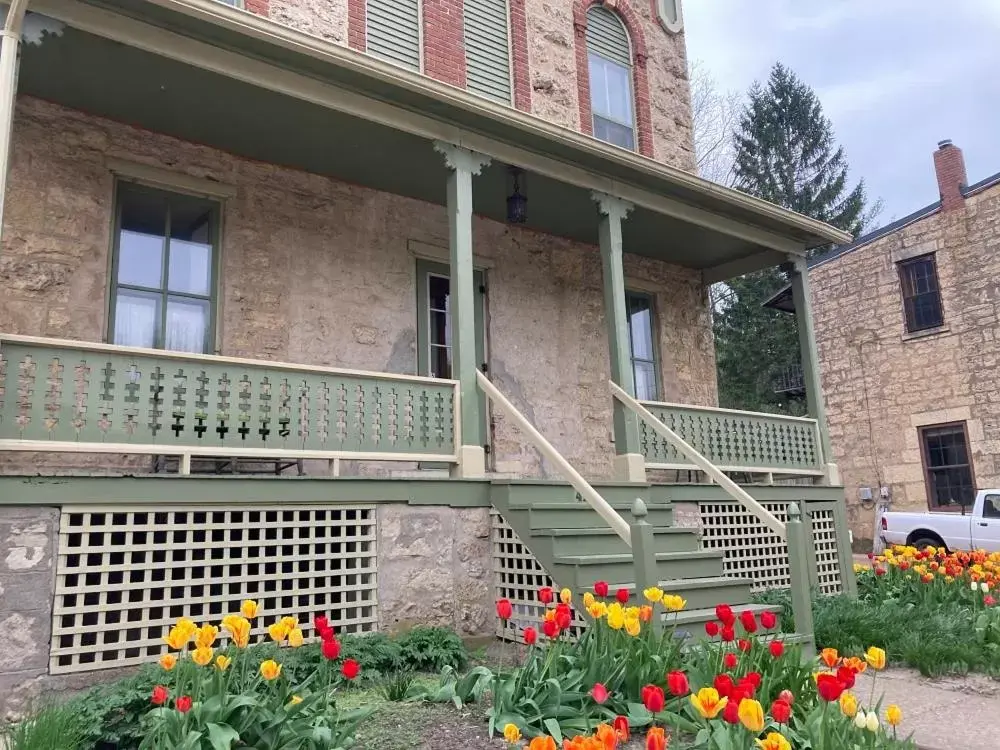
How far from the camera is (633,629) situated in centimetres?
337

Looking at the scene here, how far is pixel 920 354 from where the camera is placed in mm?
16688

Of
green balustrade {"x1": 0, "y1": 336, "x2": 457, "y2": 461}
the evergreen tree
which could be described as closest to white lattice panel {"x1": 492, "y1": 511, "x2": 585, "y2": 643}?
green balustrade {"x1": 0, "y1": 336, "x2": 457, "y2": 461}

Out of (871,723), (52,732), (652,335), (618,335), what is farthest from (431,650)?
(652,335)

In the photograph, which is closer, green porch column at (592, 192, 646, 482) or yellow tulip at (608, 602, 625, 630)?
yellow tulip at (608, 602, 625, 630)

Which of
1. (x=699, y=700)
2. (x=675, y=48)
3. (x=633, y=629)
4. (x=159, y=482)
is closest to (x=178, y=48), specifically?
(x=159, y=482)

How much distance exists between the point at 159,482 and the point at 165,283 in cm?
239

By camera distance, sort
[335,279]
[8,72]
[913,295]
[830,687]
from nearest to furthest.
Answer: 1. [830,687]
2. [8,72]
3. [335,279]
4. [913,295]

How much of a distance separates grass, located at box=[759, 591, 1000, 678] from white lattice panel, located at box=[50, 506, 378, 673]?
11.4 ft

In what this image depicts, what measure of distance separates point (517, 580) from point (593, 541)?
2.21ft

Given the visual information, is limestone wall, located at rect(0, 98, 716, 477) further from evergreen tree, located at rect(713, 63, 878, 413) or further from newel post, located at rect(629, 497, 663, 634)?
evergreen tree, located at rect(713, 63, 878, 413)

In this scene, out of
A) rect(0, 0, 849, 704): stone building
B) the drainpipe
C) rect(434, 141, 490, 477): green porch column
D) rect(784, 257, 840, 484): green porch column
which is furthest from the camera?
rect(784, 257, 840, 484): green porch column

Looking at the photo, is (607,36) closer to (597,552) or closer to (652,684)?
(597,552)

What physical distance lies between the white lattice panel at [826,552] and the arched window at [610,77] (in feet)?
17.1

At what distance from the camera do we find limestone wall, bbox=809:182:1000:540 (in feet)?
51.3
